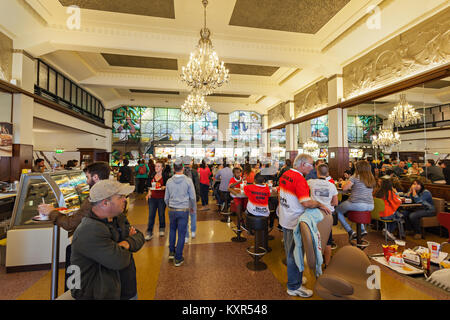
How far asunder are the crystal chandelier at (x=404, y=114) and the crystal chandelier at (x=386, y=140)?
376mm

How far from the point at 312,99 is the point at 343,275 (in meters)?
8.78

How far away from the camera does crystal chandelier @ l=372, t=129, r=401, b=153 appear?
626cm

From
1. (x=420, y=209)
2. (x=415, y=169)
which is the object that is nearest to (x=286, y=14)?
(x=415, y=169)

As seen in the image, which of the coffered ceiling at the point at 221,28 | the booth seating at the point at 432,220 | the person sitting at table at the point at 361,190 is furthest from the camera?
the coffered ceiling at the point at 221,28

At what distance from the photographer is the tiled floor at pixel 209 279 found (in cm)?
249

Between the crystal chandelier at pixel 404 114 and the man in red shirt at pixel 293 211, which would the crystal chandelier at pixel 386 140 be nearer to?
the crystal chandelier at pixel 404 114

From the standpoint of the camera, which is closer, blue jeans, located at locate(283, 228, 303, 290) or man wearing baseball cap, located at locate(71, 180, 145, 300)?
man wearing baseball cap, located at locate(71, 180, 145, 300)

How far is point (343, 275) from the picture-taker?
185 centimetres

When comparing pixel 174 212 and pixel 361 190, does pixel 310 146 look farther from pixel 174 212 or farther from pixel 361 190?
pixel 174 212

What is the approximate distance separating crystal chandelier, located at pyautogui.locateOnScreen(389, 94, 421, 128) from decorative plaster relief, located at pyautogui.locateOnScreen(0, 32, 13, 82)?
10.7 m

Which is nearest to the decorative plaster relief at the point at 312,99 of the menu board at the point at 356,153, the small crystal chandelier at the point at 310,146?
the small crystal chandelier at the point at 310,146

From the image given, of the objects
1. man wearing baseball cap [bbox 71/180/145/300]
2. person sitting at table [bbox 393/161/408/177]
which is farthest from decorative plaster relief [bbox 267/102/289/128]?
man wearing baseball cap [bbox 71/180/145/300]

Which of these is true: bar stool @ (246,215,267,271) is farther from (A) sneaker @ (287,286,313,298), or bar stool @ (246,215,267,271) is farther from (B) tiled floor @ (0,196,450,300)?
(A) sneaker @ (287,286,313,298)

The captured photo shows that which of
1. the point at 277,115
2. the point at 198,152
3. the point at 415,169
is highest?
the point at 277,115
